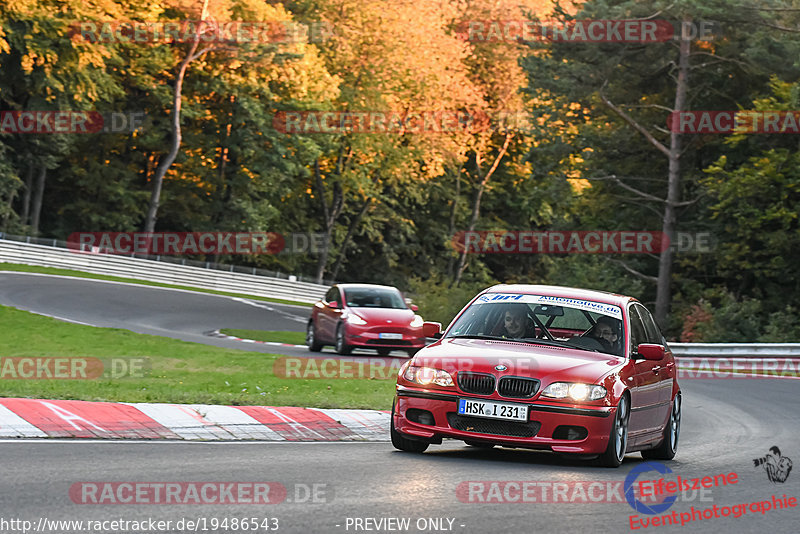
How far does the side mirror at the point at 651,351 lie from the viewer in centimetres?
1170

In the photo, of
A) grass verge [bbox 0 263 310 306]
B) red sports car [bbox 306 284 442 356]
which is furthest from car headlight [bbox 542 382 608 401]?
grass verge [bbox 0 263 310 306]

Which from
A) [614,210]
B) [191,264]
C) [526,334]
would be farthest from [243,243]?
[526,334]

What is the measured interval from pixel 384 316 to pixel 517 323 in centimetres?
1686

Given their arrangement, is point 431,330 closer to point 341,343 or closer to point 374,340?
point 374,340

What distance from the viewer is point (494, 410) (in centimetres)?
1074

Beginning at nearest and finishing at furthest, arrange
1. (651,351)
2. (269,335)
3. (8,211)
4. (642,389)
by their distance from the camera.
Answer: (651,351) < (642,389) < (269,335) < (8,211)

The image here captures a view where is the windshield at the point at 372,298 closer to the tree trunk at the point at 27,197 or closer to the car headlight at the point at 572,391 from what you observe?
the car headlight at the point at 572,391

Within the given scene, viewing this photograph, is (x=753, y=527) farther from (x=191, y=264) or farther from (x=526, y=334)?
(x=191, y=264)

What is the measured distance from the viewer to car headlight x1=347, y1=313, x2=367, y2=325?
2860 cm

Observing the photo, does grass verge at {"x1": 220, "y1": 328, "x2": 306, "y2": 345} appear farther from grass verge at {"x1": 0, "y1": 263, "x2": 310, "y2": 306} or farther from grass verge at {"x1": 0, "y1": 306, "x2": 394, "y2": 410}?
grass verge at {"x1": 0, "y1": 263, "x2": 310, "y2": 306}

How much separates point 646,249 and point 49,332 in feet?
75.1

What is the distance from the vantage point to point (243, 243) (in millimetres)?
65125

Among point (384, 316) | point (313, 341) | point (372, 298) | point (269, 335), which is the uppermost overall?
point (372, 298)

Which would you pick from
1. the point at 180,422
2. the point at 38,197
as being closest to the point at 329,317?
the point at 180,422
